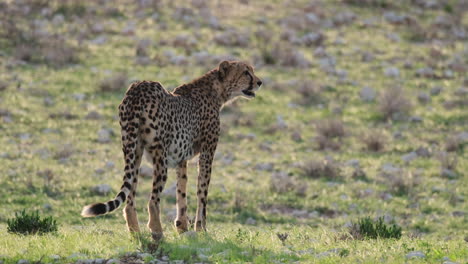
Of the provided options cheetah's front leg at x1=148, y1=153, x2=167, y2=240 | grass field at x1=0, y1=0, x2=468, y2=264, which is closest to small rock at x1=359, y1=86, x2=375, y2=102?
grass field at x1=0, y1=0, x2=468, y2=264

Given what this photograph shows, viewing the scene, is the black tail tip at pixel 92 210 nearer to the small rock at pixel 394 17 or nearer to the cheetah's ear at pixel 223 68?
the cheetah's ear at pixel 223 68

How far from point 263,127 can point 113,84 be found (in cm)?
380

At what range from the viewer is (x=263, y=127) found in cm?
1939

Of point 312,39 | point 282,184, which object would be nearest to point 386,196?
point 282,184

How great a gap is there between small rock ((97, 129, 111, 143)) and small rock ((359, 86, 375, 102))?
697 cm

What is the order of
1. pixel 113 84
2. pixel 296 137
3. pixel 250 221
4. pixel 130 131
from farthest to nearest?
pixel 113 84
pixel 296 137
pixel 250 221
pixel 130 131

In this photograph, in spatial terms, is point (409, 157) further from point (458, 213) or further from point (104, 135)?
point (104, 135)

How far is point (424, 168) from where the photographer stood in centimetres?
1723

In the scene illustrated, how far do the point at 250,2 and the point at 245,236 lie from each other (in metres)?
22.1

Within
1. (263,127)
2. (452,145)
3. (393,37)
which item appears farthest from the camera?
(393,37)

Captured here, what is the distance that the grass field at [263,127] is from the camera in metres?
9.48

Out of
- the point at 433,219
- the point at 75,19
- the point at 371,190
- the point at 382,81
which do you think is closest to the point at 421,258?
the point at 433,219

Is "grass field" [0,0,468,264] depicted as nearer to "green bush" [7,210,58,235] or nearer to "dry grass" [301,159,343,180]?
"dry grass" [301,159,343,180]

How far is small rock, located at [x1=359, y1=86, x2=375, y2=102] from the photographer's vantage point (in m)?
21.7
